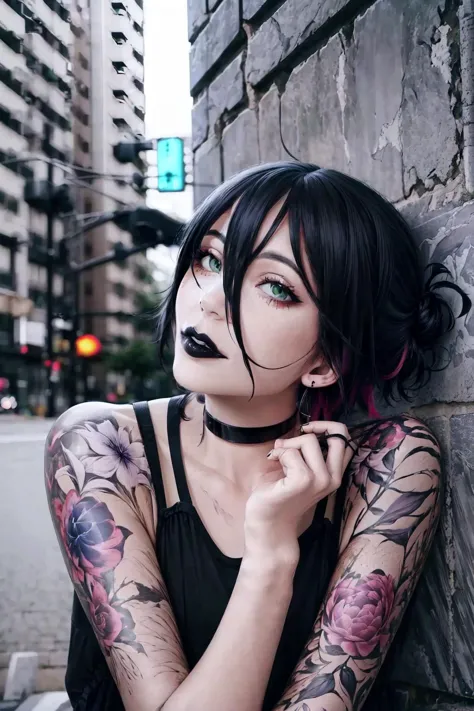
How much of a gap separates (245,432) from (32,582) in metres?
3.35

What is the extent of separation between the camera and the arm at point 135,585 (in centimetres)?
121

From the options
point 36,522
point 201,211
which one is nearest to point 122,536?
point 201,211

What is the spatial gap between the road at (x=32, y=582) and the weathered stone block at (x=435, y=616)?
180 centimetres

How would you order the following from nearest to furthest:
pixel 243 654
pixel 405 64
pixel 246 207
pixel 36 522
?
pixel 243 654 → pixel 246 207 → pixel 405 64 → pixel 36 522

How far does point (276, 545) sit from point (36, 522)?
4643 mm

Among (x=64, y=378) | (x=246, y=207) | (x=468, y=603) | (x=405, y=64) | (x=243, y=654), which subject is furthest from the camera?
(x=64, y=378)

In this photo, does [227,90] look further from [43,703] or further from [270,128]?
[43,703]

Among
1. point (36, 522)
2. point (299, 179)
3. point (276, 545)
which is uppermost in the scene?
point (299, 179)

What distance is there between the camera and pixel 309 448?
1351 mm

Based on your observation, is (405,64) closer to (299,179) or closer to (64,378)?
(299,179)

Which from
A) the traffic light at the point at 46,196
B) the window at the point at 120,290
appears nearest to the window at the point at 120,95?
the traffic light at the point at 46,196

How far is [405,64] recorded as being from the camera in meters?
1.59

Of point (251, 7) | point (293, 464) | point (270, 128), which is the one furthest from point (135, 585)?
point (251, 7)

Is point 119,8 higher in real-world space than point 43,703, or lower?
higher
